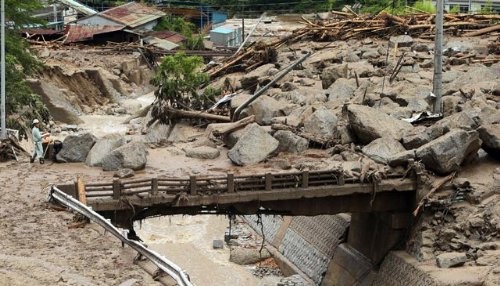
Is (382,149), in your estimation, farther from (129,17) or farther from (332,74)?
(129,17)

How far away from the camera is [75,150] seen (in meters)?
22.7

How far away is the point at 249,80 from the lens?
36156 mm

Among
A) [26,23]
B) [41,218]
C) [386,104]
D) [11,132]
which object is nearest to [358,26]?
[386,104]

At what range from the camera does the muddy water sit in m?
25.5

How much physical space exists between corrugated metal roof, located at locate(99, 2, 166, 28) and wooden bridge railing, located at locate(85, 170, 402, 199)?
4425 centimetres

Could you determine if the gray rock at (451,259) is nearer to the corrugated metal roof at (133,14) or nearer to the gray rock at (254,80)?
the gray rock at (254,80)

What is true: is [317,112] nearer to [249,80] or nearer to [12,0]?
[249,80]

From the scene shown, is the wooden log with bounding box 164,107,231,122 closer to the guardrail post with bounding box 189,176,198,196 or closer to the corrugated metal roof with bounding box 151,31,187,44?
the guardrail post with bounding box 189,176,198,196

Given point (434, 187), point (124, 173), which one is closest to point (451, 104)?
Answer: point (434, 187)

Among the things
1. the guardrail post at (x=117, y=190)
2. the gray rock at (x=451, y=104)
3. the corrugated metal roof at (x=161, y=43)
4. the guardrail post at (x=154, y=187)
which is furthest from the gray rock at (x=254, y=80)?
the corrugated metal roof at (x=161, y=43)

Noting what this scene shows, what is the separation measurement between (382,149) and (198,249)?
27.5 ft

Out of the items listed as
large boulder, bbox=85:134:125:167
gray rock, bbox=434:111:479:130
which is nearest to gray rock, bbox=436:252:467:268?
gray rock, bbox=434:111:479:130

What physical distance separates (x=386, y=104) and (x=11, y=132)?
13.0 metres

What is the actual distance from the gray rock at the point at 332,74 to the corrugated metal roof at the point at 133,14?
105 feet
